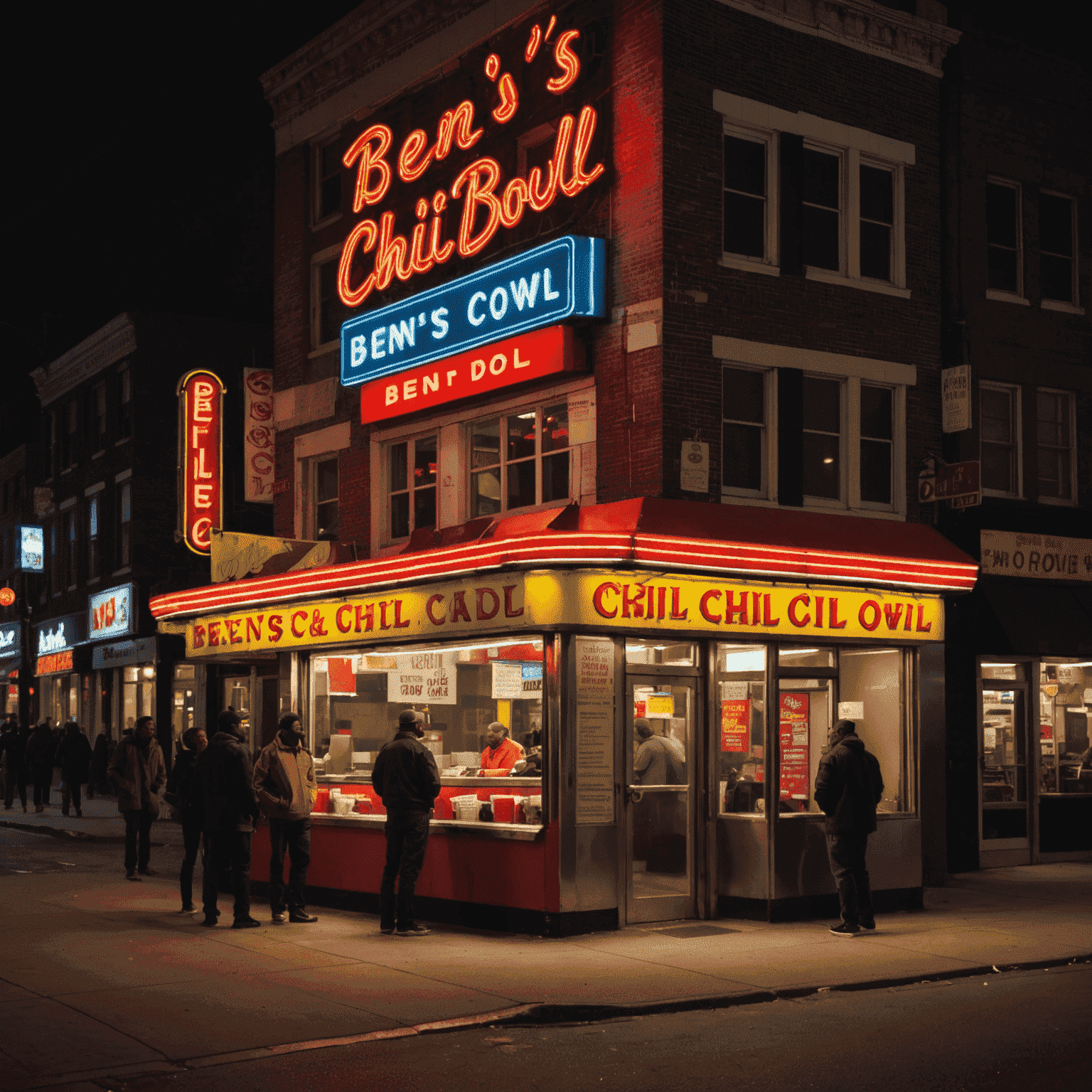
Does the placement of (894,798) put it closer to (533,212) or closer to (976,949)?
(976,949)

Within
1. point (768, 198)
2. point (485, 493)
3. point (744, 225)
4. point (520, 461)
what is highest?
point (768, 198)

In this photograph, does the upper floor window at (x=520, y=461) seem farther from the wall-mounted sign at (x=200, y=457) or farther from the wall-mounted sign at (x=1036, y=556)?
the wall-mounted sign at (x=200, y=457)

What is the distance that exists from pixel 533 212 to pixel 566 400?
7.43ft

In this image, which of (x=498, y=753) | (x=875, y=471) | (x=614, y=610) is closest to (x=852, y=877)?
(x=614, y=610)

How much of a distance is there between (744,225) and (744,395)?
191 centimetres

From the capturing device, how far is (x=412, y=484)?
18.2 meters

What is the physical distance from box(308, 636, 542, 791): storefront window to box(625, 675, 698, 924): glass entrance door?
Answer: 101cm

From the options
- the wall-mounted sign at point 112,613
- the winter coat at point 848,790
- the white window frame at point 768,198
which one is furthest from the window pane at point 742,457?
the wall-mounted sign at point 112,613

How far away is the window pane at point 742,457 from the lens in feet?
50.6

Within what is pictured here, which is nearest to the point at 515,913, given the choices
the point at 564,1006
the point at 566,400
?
the point at 564,1006

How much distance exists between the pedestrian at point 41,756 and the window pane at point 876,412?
19.3 metres

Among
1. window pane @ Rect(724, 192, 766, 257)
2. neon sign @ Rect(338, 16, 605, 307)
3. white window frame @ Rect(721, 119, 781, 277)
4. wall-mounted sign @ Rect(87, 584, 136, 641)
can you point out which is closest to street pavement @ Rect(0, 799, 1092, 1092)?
white window frame @ Rect(721, 119, 781, 277)

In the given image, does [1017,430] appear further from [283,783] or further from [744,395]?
[283,783]

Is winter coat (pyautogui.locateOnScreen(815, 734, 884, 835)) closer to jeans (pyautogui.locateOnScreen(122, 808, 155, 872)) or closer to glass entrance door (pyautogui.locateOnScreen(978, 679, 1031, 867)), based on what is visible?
glass entrance door (pyautogui.locateOnScreen(978, 679, 1031, 867))
